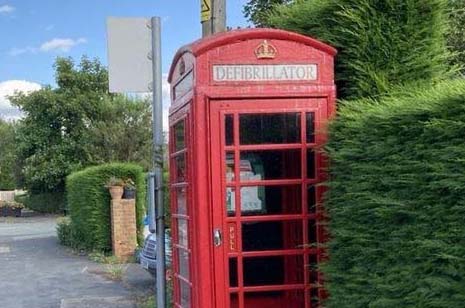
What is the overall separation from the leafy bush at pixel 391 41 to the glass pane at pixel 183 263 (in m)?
1.93

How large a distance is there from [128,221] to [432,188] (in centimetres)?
1235

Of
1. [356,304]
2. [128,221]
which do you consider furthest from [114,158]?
[356,304]

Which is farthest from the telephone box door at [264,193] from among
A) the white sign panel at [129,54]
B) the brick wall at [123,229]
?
the brick wall at [123,229]

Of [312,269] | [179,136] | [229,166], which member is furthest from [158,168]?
[312,269]

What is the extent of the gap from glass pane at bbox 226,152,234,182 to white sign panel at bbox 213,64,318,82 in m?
0.58

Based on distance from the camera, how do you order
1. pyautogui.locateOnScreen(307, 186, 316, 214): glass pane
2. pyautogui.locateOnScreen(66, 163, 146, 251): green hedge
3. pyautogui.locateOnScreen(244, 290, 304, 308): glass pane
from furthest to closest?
1. pyautogui.locateOnScreen(66, 163, 146, 251): green hedge
2. pyautogui.locateOnScreen(244, 290, 304, 308): glass pane
3. pyautogui.locateOnScreen(307, 186, 316, 214): glass pane

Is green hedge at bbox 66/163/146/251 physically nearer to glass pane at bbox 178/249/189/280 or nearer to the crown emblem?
glass pane at bbox 178/249/189/280

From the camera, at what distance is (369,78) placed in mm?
5562

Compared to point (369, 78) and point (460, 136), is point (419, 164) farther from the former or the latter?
point (369, 78)

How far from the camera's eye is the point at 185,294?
245 inches

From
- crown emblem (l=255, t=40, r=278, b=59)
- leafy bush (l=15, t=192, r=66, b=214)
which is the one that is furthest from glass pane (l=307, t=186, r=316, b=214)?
leafy bush (l=15, t=192, r=66, b=214)

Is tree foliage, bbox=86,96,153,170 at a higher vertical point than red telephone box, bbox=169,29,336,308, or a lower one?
higher

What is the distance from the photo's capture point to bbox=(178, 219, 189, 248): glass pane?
5948 millimetres

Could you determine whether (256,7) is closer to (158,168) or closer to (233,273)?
(158,168)
